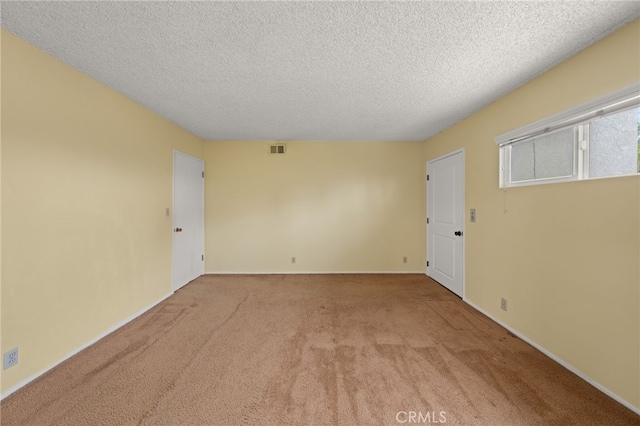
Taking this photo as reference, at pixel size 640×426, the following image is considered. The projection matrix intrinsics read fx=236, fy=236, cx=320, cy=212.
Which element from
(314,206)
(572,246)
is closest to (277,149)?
(314,206)

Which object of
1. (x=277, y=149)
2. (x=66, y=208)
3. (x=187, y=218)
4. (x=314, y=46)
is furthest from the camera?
Answer: (x=277, y=149)

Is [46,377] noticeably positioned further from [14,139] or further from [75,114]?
[75,114]

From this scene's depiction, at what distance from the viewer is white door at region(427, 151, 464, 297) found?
3.36 metres

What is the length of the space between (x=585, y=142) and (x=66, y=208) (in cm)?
419

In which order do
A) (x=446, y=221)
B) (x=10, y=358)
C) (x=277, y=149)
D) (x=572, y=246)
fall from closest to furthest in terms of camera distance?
(x=10, y=358) < (x=572, y=246) < (x=446, y=221) < (x=277, y=149)

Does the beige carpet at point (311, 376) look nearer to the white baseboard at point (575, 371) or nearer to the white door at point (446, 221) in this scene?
the white baseboard at point (575, 371)

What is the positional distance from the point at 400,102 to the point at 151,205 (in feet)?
10.8

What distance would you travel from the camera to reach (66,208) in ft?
6.46

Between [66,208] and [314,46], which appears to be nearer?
[314,46]

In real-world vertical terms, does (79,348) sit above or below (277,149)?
below

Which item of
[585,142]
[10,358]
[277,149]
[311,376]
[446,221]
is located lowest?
[311,376]

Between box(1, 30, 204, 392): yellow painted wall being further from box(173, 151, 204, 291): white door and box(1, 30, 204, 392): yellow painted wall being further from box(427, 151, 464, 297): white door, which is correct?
box(427, 151, 464, 297): white door

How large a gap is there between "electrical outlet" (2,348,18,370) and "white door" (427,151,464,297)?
4410 mm

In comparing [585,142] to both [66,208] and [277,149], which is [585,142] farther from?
[66,208]
